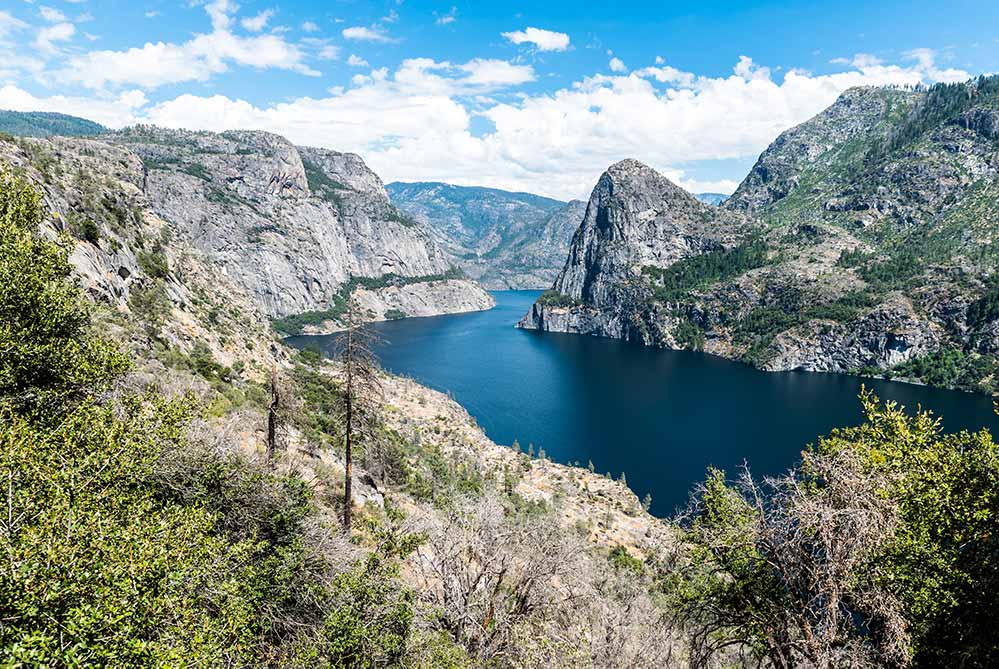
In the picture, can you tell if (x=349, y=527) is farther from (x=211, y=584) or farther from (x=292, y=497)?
(x=211, y=584)

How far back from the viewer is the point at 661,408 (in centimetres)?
13038

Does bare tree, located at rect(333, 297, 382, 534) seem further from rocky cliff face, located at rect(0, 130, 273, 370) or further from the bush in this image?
rocky cliff face, located at rect(0, 130, 273, 370)

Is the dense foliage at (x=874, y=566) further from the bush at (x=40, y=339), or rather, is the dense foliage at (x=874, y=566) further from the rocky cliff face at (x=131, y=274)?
the rocky cliff face at (x=131, y=274)

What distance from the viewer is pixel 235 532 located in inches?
695

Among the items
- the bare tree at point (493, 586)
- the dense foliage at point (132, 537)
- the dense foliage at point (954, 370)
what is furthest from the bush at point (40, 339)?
the dense foliage at point (954, 370)

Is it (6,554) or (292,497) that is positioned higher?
(6,554)

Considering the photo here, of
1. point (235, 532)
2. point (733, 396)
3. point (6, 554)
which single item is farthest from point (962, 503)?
point (733, 396)

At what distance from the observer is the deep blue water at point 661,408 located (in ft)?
321

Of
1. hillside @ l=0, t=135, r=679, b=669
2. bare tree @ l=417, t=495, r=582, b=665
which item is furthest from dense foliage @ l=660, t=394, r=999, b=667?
bare tree @ l=417, t=495, r=582, b=665

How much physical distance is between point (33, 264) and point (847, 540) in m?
23.8

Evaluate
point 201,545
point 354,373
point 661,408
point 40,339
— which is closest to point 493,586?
point 354,373

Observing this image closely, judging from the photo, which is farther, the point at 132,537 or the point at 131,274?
the point at 131,274

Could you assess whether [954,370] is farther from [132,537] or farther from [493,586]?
[132,537]

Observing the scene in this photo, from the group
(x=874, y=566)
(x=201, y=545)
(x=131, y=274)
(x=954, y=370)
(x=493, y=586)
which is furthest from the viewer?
(x=954, y=370)
